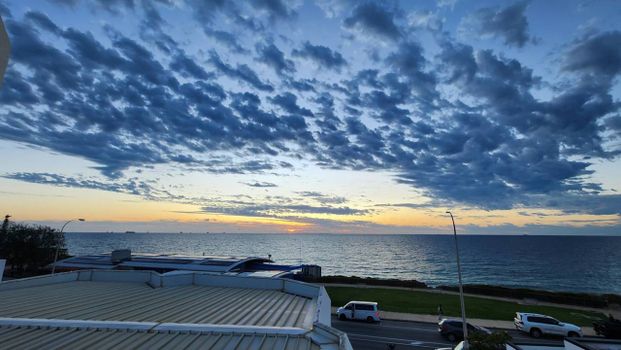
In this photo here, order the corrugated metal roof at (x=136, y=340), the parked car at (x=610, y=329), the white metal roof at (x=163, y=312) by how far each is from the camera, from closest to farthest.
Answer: the corrugated metal roof at (x=136, y=340) → the white metal roof at (x=163, y=312) → the parked car at (x=610, y=329)

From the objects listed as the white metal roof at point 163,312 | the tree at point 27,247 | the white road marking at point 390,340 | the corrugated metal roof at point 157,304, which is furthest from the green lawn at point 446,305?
Answer: the tree at point 27,247

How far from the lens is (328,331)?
12586 mm

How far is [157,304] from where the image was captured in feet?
60.3

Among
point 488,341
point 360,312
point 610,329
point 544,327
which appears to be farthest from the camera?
point 360,312

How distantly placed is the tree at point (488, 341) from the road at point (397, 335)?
4.86 metres

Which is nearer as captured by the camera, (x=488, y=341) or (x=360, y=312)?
(x=488, y=341)

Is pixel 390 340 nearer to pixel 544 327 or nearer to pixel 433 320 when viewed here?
pixel 433 320

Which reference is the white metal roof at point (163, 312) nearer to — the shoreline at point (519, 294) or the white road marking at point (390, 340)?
the white road marking at point (390, 340)

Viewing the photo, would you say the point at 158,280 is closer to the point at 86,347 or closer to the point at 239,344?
the point at 86,347

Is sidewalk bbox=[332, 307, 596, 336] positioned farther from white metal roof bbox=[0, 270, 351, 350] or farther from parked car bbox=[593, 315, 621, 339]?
white metal roof bbox=[0, 270, 351, 350]

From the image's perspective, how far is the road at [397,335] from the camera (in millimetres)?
25812

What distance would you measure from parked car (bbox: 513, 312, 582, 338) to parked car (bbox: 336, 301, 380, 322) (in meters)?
12.9

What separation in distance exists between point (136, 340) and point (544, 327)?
32.6 m

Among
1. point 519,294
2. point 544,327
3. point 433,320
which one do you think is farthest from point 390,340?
point 519,294
